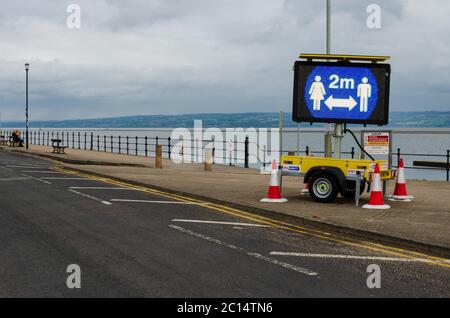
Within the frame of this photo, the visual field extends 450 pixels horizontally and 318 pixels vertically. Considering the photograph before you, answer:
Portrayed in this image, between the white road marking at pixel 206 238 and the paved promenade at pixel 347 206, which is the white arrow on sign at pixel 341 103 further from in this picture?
the white road marking at pixel 206 238

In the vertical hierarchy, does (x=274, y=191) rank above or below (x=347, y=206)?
above

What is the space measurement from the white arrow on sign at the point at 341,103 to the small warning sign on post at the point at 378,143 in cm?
93

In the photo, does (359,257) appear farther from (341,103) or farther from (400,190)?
(400,190)

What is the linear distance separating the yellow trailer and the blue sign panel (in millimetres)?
1133

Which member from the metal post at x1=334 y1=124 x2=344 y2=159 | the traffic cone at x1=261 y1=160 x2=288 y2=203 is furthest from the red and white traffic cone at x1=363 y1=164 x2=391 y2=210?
the traffic cone at x1=261 y1=160 x2=288 y2=203

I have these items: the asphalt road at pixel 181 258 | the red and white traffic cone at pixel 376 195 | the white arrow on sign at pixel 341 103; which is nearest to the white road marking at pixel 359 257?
the asphalt road at pixel 181 258

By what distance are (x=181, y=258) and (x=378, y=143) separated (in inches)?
288

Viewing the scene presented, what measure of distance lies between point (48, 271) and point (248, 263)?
2540mm

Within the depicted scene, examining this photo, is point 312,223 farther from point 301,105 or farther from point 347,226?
point 301,105

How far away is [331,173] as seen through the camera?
40.7 ft

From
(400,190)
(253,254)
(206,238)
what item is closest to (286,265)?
(253,254)

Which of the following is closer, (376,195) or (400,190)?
(376,195)

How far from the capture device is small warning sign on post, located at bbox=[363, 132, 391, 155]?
1328cm

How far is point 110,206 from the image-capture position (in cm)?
1240
